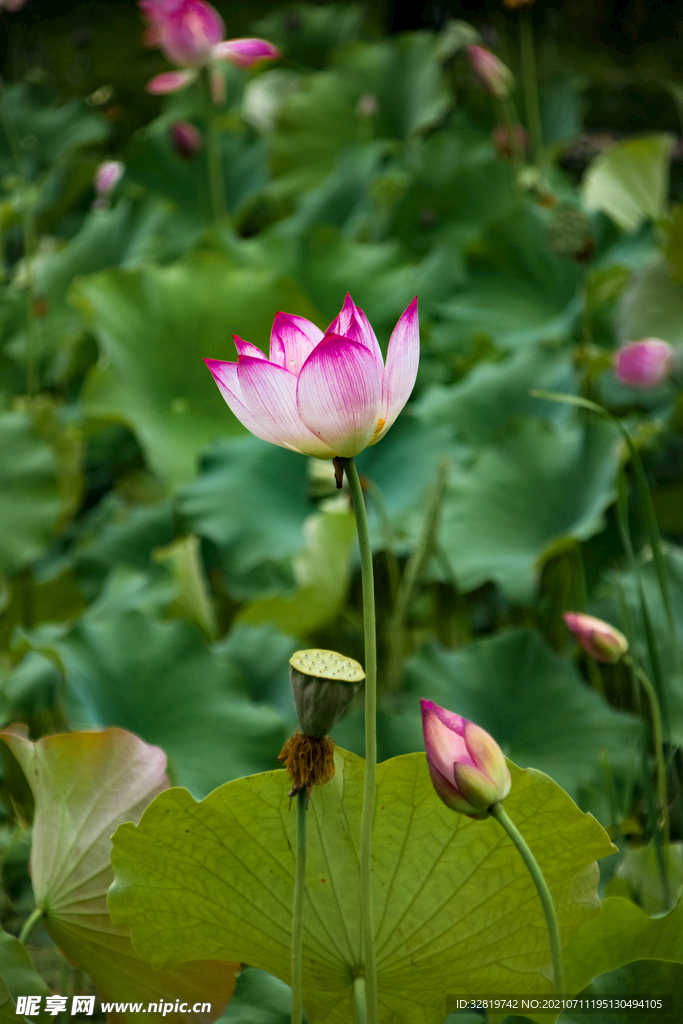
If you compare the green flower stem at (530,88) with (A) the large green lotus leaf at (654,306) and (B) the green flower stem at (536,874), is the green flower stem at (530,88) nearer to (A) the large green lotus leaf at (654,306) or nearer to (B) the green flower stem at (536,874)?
(A) the large green lotus leaf at (654,306)

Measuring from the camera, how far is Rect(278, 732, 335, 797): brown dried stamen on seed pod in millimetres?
391

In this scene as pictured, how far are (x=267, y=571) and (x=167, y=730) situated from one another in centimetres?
33

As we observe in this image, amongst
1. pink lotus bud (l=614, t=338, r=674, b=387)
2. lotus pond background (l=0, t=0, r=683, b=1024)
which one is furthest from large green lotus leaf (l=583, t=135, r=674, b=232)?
pink lotus bud (l=614, t=338, r=674, b=387)

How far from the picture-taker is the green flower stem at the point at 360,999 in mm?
435

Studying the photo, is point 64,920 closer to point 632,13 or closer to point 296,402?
point 296,402

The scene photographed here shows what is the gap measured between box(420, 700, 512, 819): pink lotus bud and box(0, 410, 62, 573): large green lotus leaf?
84 cm

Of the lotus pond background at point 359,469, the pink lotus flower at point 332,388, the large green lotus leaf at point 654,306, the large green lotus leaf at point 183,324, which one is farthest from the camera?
the large green lotus leaf at point 183,324

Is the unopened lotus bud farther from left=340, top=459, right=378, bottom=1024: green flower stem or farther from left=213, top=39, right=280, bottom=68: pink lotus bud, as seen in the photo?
left=213, top=39, right=280, bottom=68: pink lotus bud

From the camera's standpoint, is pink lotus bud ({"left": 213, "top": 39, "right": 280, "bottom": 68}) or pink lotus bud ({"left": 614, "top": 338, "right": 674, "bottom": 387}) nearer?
pink lotus bud ({"left": 614, "top": 338, "right": 674, "bottom": 387})

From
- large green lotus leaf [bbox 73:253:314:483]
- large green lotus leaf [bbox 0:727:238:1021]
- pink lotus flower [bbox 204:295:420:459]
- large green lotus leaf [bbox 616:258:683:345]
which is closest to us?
pink lotus flower [bbox 204:295:420:459]

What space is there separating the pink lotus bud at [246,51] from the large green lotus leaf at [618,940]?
1.19 meters

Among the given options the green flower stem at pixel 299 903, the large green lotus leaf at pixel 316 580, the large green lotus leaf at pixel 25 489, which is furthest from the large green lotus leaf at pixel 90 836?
the large green lotus leaf at pixel 25 489

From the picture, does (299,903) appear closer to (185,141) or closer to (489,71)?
(489,71)

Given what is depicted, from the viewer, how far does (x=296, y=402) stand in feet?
1.18
